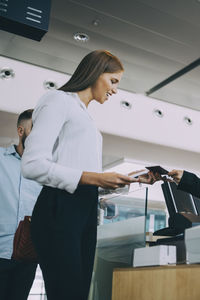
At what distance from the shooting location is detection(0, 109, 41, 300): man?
159cm

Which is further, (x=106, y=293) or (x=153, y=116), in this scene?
(x=153, y=116)

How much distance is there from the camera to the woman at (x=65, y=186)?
973mm

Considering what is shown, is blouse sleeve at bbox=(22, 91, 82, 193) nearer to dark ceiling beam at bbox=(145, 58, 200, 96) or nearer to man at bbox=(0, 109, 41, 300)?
man at bbox=(0, 109, 41, 300)

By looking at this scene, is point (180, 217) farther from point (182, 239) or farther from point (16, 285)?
point (16, 285)

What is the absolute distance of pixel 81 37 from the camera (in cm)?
366

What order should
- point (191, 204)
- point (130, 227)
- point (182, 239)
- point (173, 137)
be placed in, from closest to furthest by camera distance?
point (182, 239)
point (130, 227)
point (191, 204)
point (173, 137)

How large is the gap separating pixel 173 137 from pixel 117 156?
32.7 inches

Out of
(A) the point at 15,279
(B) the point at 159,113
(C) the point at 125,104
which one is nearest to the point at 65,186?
(A) the point at 15,279

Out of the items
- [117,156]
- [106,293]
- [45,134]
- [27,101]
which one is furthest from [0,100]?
→ [45,134]

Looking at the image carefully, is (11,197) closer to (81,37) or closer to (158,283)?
(158,283)

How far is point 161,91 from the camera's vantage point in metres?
4.73

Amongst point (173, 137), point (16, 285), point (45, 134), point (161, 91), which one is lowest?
point (16, 285)

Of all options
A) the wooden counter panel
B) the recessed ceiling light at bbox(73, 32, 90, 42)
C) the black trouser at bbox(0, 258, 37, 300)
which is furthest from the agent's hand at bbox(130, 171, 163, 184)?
the recessed ceiling light at bbox(73, 32, 90, 42)

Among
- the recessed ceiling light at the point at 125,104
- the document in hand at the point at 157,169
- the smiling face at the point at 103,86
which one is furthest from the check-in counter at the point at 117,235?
the recessed ceiling light at the point at 125,104
